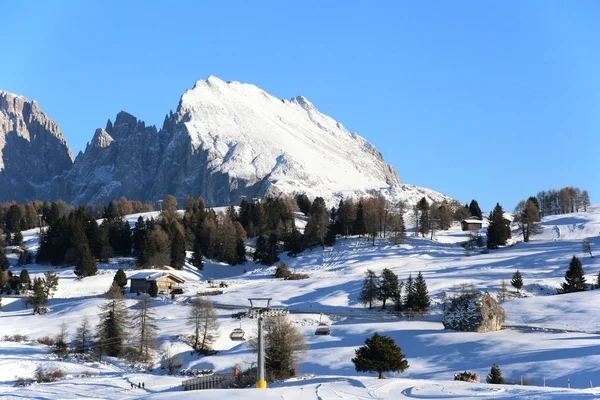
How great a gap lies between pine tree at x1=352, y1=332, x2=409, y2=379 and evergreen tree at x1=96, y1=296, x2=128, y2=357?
26.6m

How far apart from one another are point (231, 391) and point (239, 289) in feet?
176

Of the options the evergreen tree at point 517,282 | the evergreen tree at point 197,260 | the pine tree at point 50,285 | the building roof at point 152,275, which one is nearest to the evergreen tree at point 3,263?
the pine tree at point 50,285

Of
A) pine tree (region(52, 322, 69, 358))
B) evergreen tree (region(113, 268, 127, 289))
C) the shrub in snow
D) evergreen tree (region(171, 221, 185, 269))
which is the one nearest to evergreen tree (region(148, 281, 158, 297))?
evergreen tree (region(113, 268, 127, 289))

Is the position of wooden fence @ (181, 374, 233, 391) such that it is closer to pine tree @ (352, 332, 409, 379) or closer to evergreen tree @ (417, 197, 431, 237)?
pine tree @ (352, 332, 409, 379)

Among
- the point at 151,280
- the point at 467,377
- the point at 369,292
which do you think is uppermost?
the point at 151,280

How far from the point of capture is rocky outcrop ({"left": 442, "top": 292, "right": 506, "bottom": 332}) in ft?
192

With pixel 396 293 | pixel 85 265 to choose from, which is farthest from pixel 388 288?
pixel 85 265

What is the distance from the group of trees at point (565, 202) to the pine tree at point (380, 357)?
127 metres

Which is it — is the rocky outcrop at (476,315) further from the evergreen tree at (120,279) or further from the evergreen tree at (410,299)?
the evergreen tree at (120,279)

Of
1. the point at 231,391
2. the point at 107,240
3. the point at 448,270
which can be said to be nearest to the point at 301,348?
the point at 231,391

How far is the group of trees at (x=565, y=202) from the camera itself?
167488 millimetres

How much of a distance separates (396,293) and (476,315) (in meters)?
18.9

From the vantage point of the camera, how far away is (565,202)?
167 metres

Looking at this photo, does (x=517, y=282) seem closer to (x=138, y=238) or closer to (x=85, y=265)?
(x=85, y=265)
